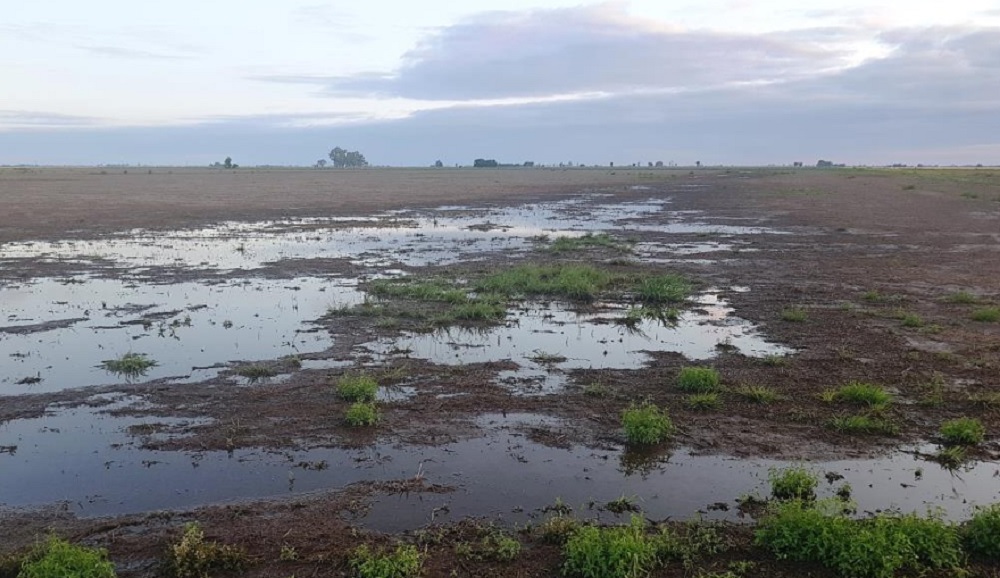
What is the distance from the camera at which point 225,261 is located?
21953 mm

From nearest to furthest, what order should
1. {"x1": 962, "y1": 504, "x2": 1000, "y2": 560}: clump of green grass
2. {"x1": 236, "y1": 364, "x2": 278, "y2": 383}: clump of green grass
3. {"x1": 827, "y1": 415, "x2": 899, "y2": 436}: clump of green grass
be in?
{"x1": 962, "y1": 504, "x2": 1000, "y2": 560}: clump of green grass < {"x1": 827, "y1": 415, "x2": 899, "y2": 436}: clump of green grass < {"x1": 236, "y1": 364, "x2": 278, "y2": 383}: clump of green grass

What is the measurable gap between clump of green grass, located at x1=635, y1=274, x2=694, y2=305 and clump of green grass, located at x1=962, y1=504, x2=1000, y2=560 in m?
9.98

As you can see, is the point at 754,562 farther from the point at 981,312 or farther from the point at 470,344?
the point at 981,312

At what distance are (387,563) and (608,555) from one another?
1.80m

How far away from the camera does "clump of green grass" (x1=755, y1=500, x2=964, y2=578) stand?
554 cm

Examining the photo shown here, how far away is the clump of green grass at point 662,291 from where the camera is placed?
16.0m

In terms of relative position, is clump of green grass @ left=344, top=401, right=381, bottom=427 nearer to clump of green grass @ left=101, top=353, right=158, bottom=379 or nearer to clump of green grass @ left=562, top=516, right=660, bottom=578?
clump of green grass @ left=562, top=516, right=660, bottom=578

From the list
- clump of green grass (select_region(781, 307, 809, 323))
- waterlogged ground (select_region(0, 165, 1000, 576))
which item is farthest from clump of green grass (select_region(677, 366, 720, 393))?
clump of green grass (select_region(781, 307, 809, 323))

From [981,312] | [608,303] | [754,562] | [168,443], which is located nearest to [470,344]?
[608,303]

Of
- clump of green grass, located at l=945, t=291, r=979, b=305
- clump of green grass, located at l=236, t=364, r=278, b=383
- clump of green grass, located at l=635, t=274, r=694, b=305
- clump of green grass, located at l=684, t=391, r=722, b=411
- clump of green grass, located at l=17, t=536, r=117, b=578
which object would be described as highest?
clump of green grass, located at l=635, t=274, r=694, b=305

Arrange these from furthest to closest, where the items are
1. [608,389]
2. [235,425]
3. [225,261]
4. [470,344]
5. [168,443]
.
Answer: [225,261] → [470,344] → [608,389] → [235,425] → [168,443]

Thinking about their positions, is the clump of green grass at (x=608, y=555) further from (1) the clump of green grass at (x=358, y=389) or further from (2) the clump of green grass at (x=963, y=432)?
(2) the clump of green grass at (x=963, y=432)

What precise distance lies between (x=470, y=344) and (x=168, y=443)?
5.65 metres

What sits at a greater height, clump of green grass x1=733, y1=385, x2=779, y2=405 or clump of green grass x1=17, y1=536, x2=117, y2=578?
clump of green grass x1=17, y1=536, x2=117, y2=578
